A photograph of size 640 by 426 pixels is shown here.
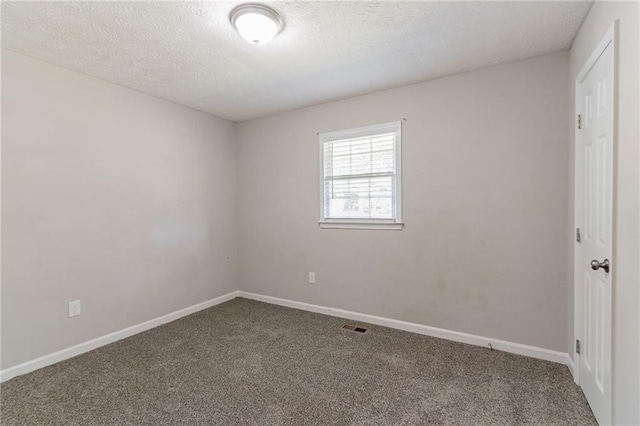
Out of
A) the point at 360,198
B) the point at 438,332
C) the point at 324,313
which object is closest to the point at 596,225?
the point at 438,332

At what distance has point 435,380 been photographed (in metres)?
2.18

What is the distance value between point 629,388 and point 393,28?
7.60ft

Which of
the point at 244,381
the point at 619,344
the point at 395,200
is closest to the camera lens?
the point at 619,344

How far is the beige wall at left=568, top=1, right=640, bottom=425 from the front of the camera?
129 cm

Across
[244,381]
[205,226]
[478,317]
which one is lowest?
[244,381]

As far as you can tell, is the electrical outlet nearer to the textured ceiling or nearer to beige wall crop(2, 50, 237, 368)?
beige wall crop(2, 50, 237, 368)

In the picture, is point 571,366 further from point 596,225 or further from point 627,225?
point 627,225

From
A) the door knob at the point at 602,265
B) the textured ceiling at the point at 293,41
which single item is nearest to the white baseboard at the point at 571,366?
the door knob at the point at 602,265

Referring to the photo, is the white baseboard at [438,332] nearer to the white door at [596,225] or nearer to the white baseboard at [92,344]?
the white door at [596,225]

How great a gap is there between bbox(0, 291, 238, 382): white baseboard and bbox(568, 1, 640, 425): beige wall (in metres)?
3.64

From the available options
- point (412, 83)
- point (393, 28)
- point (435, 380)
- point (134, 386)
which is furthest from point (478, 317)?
point (134, 386)

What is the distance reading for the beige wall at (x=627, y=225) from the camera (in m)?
1.29

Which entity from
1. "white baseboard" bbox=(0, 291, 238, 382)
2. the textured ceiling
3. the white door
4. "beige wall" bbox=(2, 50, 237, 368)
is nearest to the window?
the textured ceiling

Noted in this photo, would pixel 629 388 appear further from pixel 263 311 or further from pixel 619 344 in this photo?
pixel 263 311
